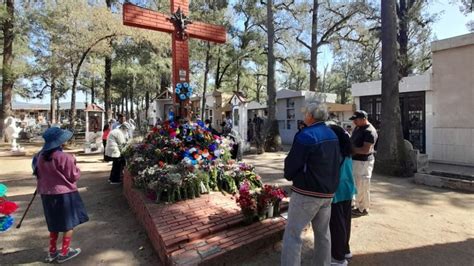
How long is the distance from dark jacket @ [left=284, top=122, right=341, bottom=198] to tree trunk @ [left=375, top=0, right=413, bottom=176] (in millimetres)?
6780

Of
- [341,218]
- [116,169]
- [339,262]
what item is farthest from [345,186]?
[116,169]

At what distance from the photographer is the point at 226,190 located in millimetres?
5547

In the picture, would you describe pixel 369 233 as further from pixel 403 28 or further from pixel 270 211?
pixel 403 28

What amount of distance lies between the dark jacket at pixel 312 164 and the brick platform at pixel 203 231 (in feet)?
4.09

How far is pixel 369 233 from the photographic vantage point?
175 inches

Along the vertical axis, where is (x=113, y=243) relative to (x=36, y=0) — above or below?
A: below

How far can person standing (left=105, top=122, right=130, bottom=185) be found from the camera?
7891mm

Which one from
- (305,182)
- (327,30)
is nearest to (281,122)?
(327,30)

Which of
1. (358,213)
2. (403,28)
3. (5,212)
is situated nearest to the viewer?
(5,212)

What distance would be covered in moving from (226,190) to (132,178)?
194 centimetres

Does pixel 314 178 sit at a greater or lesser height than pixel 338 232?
greater

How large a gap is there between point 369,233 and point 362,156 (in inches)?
46.8

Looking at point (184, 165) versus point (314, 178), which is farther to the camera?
point (184, 165)

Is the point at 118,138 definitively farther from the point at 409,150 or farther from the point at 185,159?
the point at 409,150
